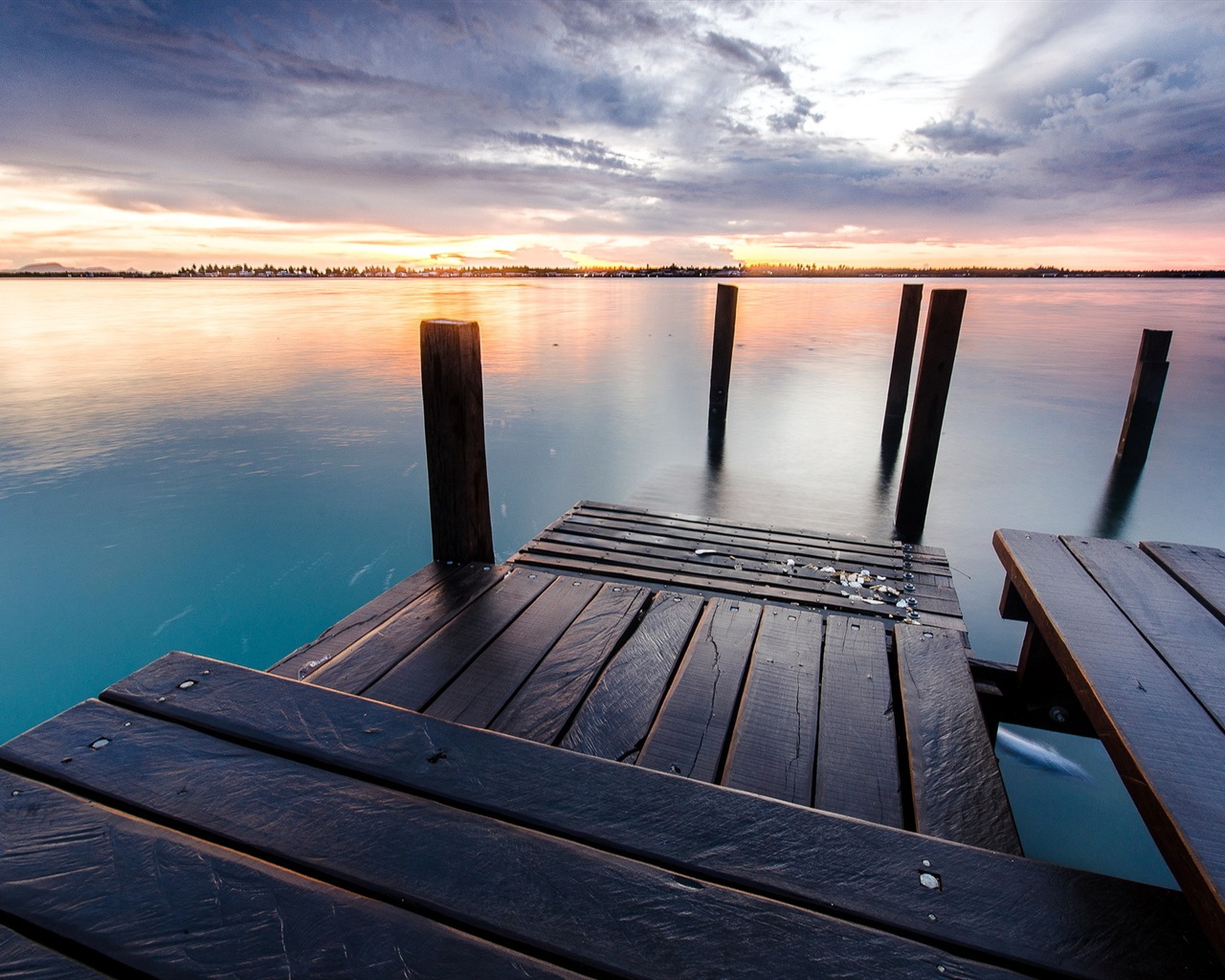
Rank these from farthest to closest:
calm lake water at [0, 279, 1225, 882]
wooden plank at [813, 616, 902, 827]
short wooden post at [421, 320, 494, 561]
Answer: calm lake water at [0, 279, 1225, 882]
short wooden post at [421, 320, 494, 561]
wooden plank at [813, 616, 902, 827]

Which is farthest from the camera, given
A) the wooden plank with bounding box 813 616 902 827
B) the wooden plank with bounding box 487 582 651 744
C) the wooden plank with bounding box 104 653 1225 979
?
the wooden plank with bounding box 487 582 651 744

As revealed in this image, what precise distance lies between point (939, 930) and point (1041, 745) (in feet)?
13.4

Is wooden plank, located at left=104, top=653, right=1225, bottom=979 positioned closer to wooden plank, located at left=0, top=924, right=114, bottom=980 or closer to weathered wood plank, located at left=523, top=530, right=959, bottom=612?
wooden plank, located at left=0, top=924, right=114, bottom=980

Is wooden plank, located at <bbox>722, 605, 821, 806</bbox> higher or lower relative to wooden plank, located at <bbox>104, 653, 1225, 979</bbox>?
lower

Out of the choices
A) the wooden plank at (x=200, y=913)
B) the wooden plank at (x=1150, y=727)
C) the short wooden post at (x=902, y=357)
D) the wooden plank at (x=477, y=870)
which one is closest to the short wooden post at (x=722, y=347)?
the short wooden post at (x=902, y=357)

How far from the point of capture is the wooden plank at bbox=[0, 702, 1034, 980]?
1.17m

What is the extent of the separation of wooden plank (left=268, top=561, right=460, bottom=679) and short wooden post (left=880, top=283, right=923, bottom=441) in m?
7.81

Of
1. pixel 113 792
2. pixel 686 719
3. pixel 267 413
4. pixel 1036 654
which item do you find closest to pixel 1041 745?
pixel 1036 654

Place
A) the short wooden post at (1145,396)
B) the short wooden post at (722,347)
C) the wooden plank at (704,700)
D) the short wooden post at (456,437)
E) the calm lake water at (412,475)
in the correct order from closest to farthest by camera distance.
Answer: the wooden plank at (704,700), the short wooden post at (456,437), the calm lake water at (412,475), the short wooden post at (1145,396), the short wooden post at (722,347)

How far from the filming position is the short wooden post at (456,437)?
368cm

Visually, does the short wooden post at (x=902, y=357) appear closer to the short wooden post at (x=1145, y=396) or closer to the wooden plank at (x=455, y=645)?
the short wooden post at (x=1145, y=396)

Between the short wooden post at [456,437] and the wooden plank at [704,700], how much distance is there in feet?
5.06

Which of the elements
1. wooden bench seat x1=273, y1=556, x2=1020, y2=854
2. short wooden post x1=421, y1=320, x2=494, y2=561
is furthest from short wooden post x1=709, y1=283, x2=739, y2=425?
wooden bench seat x1=273, y1=556, x2=1020, y2=854

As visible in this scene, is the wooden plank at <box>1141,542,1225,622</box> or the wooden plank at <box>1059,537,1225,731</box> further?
the wooden plank at <box>1141,542,1225,622</box>
